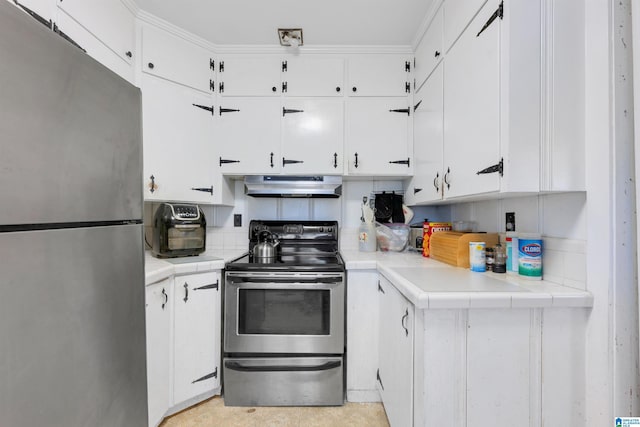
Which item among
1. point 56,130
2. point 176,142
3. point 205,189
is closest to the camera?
point 56,130

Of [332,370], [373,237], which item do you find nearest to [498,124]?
[373,237]

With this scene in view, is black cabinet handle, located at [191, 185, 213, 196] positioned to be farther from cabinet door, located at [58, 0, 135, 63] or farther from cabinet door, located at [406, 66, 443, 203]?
cabinet door, located at [406, 66, 443, 203]

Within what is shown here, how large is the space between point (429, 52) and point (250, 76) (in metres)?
1.28

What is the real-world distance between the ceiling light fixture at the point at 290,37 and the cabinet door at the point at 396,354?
175 cm

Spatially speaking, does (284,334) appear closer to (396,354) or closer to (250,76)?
(396,354)

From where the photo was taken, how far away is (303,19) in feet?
5.88

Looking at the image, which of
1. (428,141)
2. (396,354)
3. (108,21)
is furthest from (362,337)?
(108,21)

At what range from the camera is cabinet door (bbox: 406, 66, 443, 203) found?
1615mm

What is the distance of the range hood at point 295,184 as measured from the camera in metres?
2.13

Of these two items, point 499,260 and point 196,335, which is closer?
point 499,260

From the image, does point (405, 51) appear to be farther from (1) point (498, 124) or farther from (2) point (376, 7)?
(1) point (498, 124)

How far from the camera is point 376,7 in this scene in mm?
1685

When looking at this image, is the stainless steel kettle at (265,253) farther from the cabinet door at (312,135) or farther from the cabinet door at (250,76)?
the cabinet door at (250,76)

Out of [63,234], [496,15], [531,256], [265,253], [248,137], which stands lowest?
[265,253]
